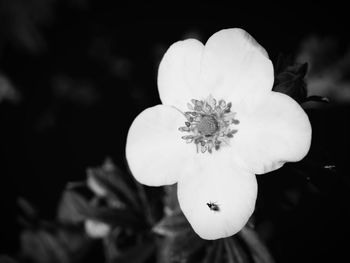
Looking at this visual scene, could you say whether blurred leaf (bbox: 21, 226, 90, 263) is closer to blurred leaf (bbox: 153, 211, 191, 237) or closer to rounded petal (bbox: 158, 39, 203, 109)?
blurred leaf (bbox: 153, 211, 191, 237)

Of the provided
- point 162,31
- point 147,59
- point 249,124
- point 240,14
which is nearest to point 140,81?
point 147,59

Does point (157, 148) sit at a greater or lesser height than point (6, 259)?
greater

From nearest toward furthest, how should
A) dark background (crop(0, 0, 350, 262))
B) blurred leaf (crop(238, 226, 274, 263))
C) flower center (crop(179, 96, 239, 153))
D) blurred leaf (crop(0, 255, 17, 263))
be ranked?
flower center (crop(179, 96, 239, 153)), blurred leaf (crop(238, 226, 274, 263)), blurred leaf (crop(0, 255, 17, 263)), dark background (crop(0, 0, 350, 262))

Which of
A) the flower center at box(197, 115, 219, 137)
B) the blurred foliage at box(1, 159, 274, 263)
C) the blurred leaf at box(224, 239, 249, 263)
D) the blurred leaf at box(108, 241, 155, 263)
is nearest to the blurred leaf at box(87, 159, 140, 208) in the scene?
the blurred foliage at box(1, 159, 274, 263)

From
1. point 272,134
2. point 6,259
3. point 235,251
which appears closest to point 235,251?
point 235,251

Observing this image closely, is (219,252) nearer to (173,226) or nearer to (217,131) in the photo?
(173,226)
